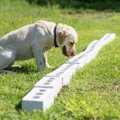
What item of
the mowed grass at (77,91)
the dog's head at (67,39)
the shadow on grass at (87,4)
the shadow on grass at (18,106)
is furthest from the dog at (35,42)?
the shadow on grass at (87,4)

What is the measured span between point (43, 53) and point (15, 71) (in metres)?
0.59

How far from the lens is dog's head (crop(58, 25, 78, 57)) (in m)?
7.41

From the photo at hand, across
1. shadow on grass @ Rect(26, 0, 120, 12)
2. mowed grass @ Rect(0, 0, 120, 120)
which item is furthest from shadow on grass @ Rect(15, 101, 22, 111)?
shadow on grass @ Rect(26, 0, 120, 12)

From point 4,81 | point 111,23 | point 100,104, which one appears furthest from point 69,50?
point 111,23

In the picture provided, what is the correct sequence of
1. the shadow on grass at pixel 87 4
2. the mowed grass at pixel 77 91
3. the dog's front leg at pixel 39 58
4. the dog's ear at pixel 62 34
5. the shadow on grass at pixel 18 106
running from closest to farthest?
1. the mowed grass at pixel 77 91
2. the shadow on grass at pixel 18 106
3. the dog's ear at pixel 62 34
4. the dog's front leg at pixel 39 58
5. the shadow on grass at pixel 87 4

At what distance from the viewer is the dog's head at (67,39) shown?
7406 mm

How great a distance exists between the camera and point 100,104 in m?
4.99

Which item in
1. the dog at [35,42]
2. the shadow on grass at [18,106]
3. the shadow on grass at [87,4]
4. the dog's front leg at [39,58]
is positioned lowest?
the shadow on grass at [87,4]

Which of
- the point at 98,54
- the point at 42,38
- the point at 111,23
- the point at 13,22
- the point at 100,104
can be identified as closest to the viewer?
the point at 100,104

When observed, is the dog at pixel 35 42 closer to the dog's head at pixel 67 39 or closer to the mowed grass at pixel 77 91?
the dog's head at pixel 67 39

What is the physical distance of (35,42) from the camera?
24.4 feet

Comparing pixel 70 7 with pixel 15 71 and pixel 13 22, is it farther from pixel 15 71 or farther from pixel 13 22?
pixel 15 71

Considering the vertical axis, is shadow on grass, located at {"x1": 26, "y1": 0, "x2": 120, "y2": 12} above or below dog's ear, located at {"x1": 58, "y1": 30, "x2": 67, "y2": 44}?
below

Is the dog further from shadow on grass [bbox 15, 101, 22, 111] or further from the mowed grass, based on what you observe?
shadow on grass [bbox 15, 101, 22, 111]
